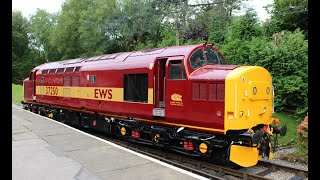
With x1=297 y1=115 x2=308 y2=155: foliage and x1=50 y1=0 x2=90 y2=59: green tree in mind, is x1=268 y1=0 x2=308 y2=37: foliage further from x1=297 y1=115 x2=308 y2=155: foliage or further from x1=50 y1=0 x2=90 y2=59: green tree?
x1=50 y1=0 x2=90 y2=59: green tree

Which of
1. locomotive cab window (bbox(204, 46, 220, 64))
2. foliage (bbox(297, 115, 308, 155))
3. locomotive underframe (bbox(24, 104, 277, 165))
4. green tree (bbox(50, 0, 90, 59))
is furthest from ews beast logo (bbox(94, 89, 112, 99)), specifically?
green tree (bbox(50, 0, 90, 59))

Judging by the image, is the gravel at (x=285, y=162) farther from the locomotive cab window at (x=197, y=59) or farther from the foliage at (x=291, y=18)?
the foliage at (x=291, y=18)

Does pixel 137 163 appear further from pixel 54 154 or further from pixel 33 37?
pixel 33 37

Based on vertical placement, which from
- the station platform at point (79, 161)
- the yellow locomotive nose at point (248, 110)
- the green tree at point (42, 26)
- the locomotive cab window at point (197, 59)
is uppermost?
the green tree at point (42, 26)

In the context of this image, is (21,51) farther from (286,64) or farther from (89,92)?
(286,64)

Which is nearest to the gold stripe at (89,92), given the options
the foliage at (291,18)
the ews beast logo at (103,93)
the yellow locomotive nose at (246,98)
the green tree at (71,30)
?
the ews beast logo at (103,93)

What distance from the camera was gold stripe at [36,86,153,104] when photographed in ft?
38.3

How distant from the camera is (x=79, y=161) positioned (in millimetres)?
7590

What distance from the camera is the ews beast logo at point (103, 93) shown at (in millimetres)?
12306

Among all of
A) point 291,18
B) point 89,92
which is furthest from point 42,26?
point 89,92

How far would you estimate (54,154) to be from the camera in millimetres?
8219

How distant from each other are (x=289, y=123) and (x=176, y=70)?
25.5ft

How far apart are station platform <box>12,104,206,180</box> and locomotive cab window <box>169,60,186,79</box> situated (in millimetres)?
2625
